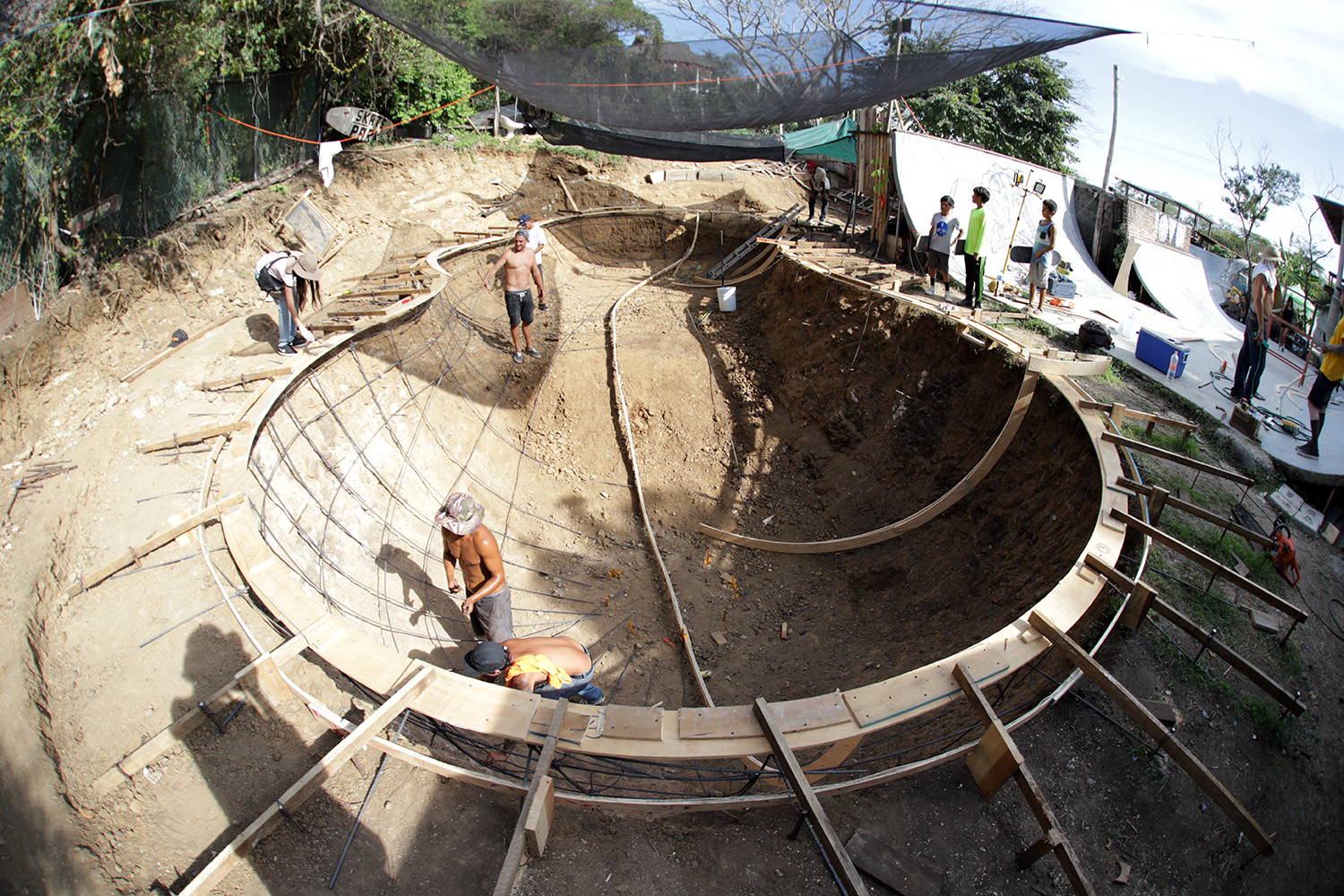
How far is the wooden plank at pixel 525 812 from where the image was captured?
234cm

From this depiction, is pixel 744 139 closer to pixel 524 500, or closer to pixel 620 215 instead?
pixel 620 215

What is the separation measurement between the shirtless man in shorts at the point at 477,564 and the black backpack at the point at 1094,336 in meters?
6.19

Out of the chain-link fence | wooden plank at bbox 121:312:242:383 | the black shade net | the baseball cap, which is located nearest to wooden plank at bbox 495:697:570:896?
the baseball cap

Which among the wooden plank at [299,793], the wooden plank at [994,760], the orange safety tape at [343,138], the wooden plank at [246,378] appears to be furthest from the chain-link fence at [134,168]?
the wooden plank at [994,760]

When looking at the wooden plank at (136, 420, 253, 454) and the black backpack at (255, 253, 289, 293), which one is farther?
the black backpack at (255, 253, 289, 293)

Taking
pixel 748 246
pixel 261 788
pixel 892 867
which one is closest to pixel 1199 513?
pixel 892 867

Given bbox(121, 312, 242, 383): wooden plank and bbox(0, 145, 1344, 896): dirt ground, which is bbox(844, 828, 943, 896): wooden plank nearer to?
bbox(0, 145, 1344, 896): dirt ground

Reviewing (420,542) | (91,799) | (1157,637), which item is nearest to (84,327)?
(420,542)

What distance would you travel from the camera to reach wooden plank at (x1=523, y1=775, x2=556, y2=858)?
2576mm

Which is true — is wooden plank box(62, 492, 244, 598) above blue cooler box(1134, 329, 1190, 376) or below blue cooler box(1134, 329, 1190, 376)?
below

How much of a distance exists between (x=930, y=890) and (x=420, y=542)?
15.4 feet

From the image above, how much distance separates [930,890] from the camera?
9.39 feet

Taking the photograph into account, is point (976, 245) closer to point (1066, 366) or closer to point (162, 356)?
point (1066, 366)

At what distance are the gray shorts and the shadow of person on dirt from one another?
1.22 meters
